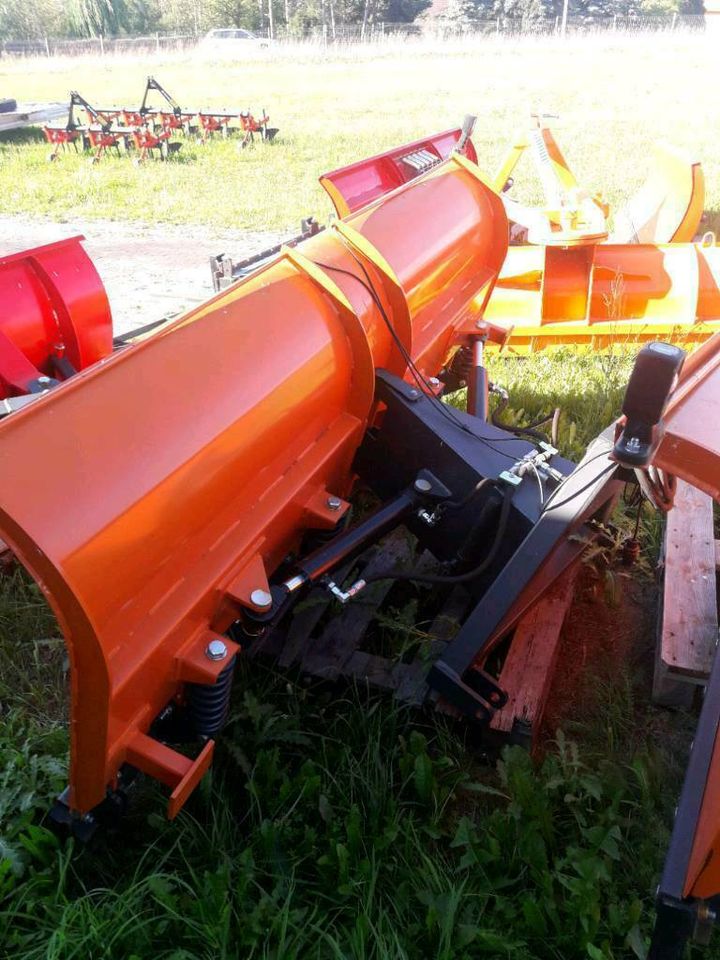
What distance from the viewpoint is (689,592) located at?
2639 mm

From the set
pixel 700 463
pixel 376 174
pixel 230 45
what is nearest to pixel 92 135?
pixel 376 174

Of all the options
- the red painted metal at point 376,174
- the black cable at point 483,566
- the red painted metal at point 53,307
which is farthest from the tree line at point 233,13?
the black cable at point 483,566

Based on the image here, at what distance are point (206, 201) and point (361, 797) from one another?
28.0 ft

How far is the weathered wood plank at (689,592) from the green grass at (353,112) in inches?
210

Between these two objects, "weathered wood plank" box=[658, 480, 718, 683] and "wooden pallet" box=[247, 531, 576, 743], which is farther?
"weathered wood plank" box=[658, 480, 718, 683]

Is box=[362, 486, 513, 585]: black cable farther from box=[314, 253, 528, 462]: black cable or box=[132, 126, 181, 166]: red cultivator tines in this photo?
box=[132, 126, 181, 166]: red cultivator tines

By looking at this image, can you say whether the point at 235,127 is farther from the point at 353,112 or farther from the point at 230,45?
the point at 230,45

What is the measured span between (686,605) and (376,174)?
2.86 meters

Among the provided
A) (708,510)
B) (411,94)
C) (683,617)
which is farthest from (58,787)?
(411,94)

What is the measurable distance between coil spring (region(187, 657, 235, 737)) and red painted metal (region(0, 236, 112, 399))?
5.66 ft

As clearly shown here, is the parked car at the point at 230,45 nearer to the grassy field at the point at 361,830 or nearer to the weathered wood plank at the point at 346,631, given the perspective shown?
the weathered wood plank at the point at 346,631

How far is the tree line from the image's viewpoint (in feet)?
145

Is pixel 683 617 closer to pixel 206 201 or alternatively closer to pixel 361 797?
pixel 361 797

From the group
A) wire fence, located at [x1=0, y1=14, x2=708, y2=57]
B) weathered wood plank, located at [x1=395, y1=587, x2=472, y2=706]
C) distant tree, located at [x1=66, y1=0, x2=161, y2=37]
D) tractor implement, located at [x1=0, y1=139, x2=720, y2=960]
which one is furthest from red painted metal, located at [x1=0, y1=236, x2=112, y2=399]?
distant tree, located at [x1=66, y1=0, x2=161, y2=37]
